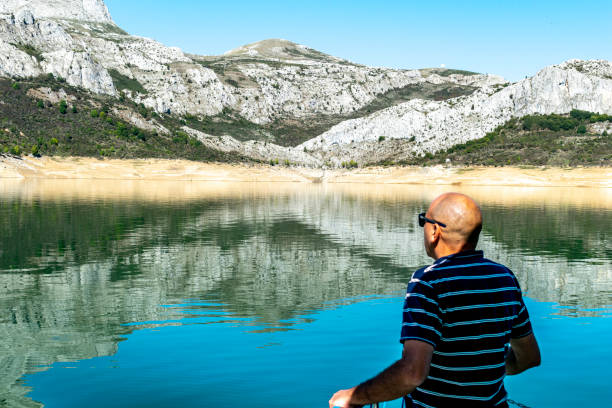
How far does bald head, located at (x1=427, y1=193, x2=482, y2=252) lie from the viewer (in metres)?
3.90

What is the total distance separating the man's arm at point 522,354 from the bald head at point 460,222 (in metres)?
1.13

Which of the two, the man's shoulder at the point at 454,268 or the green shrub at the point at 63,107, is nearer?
the man's shoulder at the point at 454,268

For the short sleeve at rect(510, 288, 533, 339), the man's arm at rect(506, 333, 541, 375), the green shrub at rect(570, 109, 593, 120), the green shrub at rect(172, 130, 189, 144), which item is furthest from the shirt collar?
the green shrub at rect(570, 109, 593, 120)

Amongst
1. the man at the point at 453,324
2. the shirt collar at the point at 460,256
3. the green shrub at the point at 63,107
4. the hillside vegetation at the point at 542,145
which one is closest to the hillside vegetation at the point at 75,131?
the green shrub at the point at 63,107

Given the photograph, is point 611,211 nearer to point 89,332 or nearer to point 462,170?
point 89,332

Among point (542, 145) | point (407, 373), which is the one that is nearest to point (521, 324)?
point (407, 373)

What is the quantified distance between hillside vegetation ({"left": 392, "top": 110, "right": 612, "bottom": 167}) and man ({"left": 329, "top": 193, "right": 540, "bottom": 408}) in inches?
5664

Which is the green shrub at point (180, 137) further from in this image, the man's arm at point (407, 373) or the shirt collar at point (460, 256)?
the man's arm at point (407, 373)

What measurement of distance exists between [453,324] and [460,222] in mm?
779

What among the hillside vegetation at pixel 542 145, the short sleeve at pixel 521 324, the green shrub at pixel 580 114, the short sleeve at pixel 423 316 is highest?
the green shrub at pixel 580 114

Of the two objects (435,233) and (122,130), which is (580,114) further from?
(435,233)

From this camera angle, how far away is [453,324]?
370 cm

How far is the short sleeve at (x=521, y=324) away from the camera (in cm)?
407

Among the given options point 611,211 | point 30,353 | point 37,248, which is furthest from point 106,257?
point 611,211
